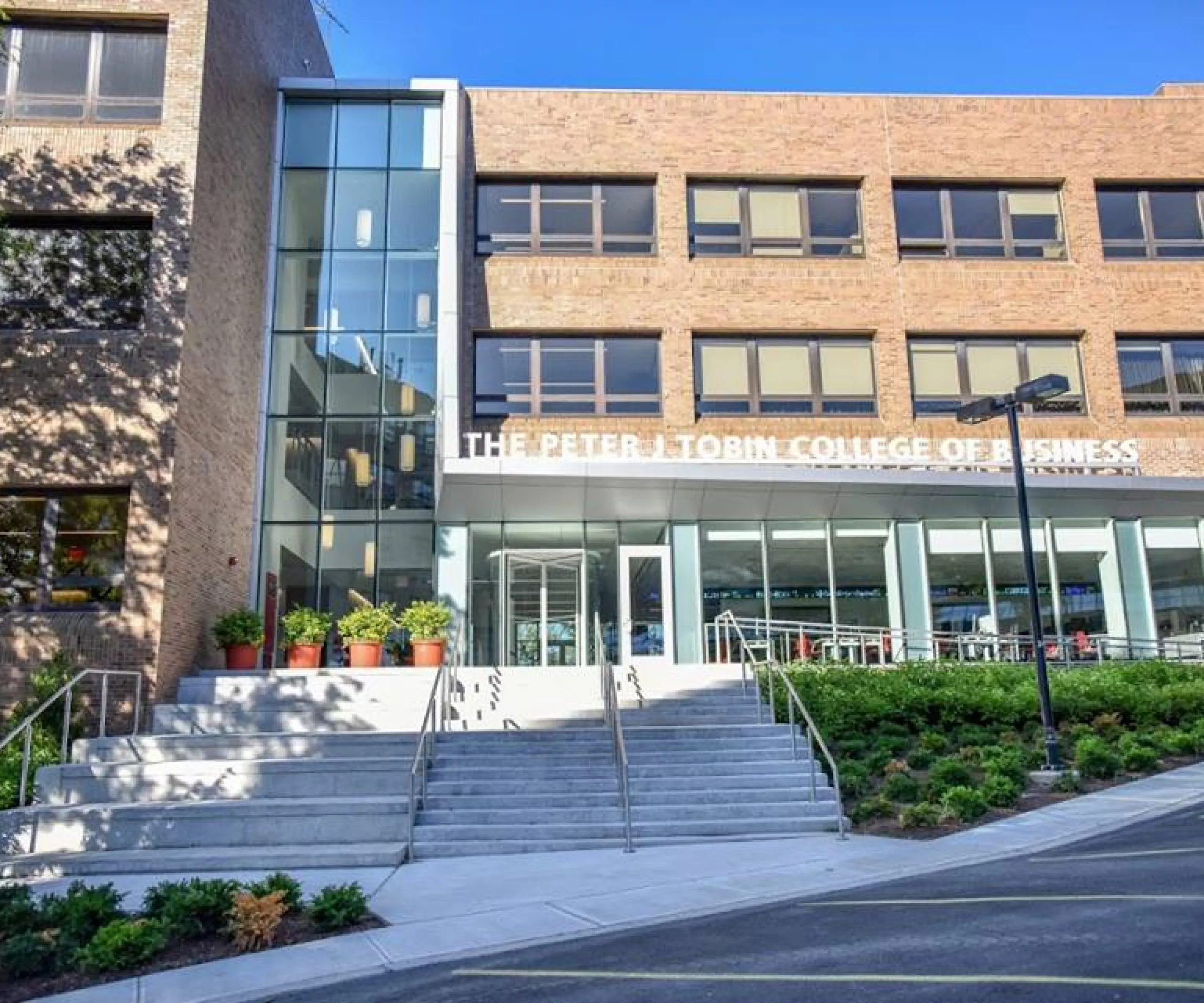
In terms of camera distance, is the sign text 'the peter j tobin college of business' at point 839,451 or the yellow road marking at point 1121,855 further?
the sign text 'the peter j tobin college of business' at point 839,451

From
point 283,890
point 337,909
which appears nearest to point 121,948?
point 283,890

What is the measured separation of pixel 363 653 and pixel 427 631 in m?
1.18

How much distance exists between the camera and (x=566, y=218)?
23078 millimetres

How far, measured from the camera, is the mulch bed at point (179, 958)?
6.31 m

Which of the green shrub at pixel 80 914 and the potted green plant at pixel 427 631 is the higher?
the potted green plant at pixel 427 631

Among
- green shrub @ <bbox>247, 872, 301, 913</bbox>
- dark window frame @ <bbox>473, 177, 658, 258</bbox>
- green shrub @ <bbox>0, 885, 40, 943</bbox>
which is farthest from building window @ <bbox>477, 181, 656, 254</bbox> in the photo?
green shrub @ <bbox>0, 885, 40, 943</bbox>

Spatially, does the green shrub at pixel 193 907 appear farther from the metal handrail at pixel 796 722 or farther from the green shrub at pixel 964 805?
the green shrub at pixel 964 805

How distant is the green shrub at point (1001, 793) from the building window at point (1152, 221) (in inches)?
638

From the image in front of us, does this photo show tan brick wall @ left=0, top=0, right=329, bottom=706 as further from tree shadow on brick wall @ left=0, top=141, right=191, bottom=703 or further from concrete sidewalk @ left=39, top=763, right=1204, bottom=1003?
concrete sidewalk @ left=39, top=763, right=1204, bottom=1003

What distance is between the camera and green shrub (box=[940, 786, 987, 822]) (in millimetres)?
11086

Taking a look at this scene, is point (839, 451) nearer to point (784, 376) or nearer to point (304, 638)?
point (784, 376)

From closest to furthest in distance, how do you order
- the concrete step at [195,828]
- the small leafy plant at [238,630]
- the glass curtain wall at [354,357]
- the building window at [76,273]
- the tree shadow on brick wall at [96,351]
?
1. the concrete step at [195,828]
2. the tree shadow on brick wall at [96,351]
3. the building window at [76,273]
4. the small leafy plant at [238,630]
5. the glass curtain wall at [354,357]

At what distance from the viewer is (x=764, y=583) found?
21141mm

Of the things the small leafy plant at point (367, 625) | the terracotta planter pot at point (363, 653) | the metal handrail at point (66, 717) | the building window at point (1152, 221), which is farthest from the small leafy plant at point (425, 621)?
the building window at point (1152, 221)
